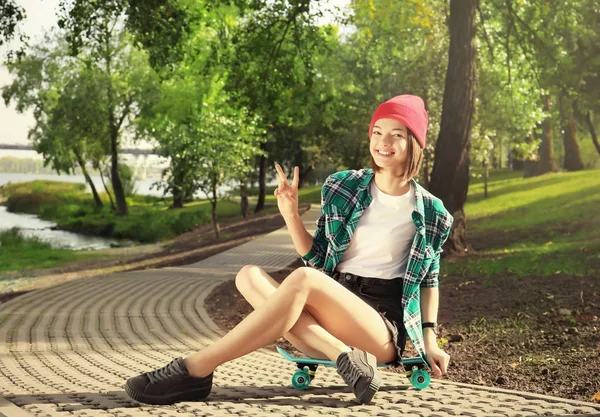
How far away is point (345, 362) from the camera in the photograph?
4.16 metres

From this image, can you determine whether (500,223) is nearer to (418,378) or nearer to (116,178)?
(418,378)

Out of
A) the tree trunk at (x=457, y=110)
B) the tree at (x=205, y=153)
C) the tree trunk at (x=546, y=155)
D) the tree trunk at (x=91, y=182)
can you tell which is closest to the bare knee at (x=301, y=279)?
the tree trunk at (x=457, y=110)

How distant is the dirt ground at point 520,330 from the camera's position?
6586 mm

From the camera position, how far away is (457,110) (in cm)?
1448

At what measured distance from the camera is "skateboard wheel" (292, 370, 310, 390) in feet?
16.0

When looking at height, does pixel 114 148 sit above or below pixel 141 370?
above

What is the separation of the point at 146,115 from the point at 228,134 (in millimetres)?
20192

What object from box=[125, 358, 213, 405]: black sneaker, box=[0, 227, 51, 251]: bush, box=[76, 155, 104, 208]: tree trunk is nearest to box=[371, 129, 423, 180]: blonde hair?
box=[125, 358, 213, 405]: black sneaker

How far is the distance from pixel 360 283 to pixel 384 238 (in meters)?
0.28

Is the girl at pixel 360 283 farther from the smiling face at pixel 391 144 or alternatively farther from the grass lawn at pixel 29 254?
the grass lawn at pixel 29 254

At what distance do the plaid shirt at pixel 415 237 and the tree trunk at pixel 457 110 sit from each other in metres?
10.2

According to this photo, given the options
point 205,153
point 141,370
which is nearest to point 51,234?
point 205,153

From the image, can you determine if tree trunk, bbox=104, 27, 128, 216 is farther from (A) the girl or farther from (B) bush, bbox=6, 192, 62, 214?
A: (A) the girl

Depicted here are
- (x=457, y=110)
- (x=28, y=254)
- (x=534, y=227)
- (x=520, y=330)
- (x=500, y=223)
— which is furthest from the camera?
(x=28, y=254)
